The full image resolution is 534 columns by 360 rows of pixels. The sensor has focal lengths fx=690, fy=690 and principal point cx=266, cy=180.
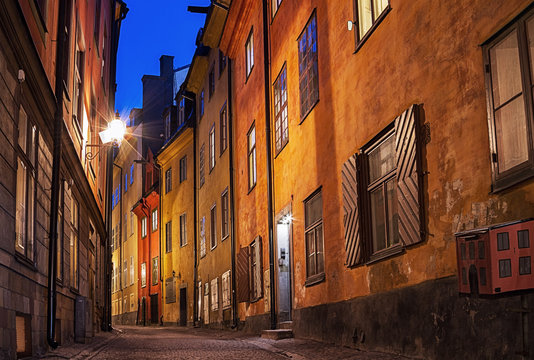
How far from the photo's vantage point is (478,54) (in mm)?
6199

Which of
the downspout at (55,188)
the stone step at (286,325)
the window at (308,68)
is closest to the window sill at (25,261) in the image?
the downspout at (55,188)

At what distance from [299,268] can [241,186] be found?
6756 millimetres

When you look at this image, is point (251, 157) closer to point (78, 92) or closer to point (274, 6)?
point (274, 6)

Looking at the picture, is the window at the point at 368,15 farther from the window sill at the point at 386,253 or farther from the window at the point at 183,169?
the window at the point at 183,169

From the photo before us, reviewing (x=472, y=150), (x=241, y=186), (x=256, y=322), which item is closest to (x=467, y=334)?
(x=472, y=150)

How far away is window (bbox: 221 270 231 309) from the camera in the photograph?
20.5 meters

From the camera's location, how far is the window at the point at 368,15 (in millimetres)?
8961

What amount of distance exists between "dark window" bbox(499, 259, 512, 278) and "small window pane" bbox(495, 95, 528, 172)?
0.77 metres

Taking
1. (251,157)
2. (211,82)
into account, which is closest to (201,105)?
(211,82)

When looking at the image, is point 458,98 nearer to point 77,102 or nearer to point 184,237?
point 77,102

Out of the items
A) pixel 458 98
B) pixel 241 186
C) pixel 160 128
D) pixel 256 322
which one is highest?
pixel 160 128

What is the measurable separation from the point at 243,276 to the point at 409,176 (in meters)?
10.9

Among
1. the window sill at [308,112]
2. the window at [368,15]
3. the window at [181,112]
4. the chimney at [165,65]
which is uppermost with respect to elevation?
the chimney at [165,65]

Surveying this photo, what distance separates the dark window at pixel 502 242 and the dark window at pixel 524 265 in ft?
0.56
